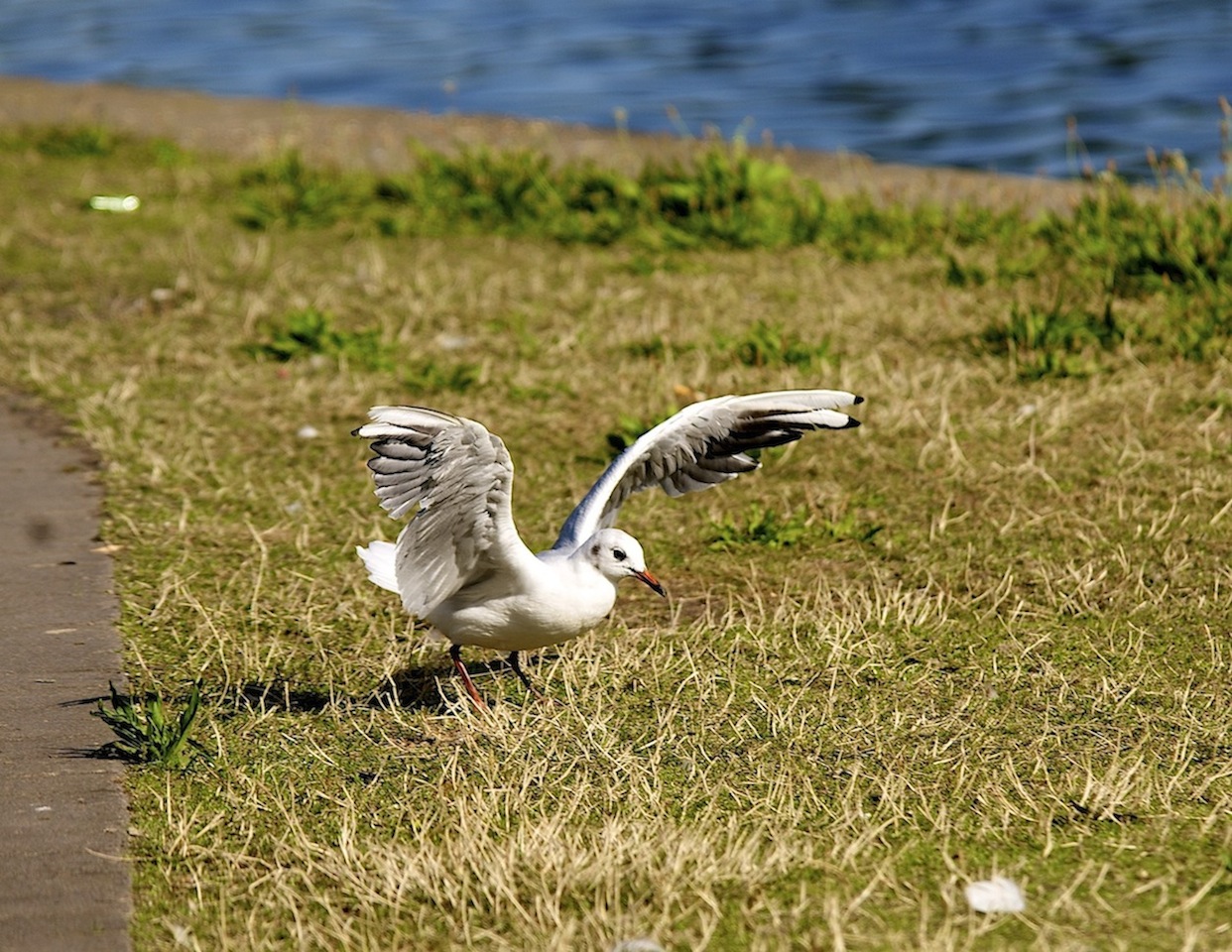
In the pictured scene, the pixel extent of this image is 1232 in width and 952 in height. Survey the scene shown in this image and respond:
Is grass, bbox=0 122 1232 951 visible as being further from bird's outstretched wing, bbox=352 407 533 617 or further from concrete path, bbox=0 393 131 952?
bird's outstretched wing, bbox=352 407 533 617

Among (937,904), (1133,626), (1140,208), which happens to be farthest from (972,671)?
(1140,208)

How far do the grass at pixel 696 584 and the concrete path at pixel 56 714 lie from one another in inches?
3.6

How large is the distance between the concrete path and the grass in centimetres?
9

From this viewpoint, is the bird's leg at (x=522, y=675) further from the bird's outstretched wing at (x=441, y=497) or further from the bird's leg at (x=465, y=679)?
the bird's outstretched wing at (x=441, y=497)

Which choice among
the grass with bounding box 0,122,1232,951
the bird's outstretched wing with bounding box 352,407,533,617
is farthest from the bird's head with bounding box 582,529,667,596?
the grass with bounding box 0,122,1232,951

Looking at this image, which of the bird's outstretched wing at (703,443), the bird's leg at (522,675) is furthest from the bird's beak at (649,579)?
the bird's leg at (522,675)

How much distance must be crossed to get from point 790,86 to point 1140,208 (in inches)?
337

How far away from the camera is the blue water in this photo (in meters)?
14.9

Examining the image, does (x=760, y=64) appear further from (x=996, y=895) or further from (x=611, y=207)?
(x=996, y=895)

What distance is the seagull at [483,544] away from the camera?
13.6 ft

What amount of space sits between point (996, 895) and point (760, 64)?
52.9 ft

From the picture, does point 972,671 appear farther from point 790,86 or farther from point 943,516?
point 790,86

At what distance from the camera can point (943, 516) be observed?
19.3ft

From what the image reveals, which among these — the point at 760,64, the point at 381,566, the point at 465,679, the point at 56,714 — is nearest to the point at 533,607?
the point at 465,679
